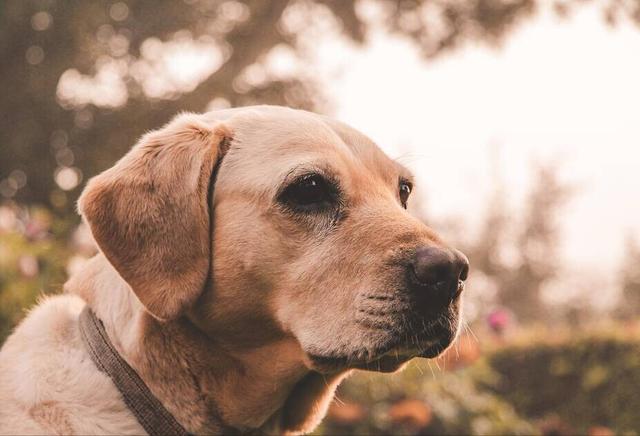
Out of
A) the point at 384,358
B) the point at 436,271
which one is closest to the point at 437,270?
the point at 436,271

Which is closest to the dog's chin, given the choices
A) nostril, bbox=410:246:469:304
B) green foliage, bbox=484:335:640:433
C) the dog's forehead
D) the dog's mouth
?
the dog's mouth

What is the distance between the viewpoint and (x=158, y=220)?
2900 millimetres

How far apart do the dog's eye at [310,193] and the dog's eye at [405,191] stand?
643mm

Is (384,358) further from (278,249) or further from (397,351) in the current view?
(278,249)

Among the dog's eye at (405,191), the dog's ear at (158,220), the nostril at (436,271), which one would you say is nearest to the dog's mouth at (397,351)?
the nostril at (436,271)

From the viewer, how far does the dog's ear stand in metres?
2.80

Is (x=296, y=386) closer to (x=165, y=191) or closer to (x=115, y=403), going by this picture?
(x=115, y=403)

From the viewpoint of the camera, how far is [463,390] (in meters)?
6.69

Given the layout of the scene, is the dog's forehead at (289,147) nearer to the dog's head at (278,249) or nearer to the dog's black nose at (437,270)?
the dog's head at (278,249)

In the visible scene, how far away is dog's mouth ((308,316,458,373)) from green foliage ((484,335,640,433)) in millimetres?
6202

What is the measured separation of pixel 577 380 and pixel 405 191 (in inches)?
262

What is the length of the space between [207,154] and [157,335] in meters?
0.77

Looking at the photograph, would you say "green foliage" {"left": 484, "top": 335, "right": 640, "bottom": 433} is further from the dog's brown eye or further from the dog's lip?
the dog's lip

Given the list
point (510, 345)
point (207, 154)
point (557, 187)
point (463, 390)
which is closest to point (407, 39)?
point (510, 345)
